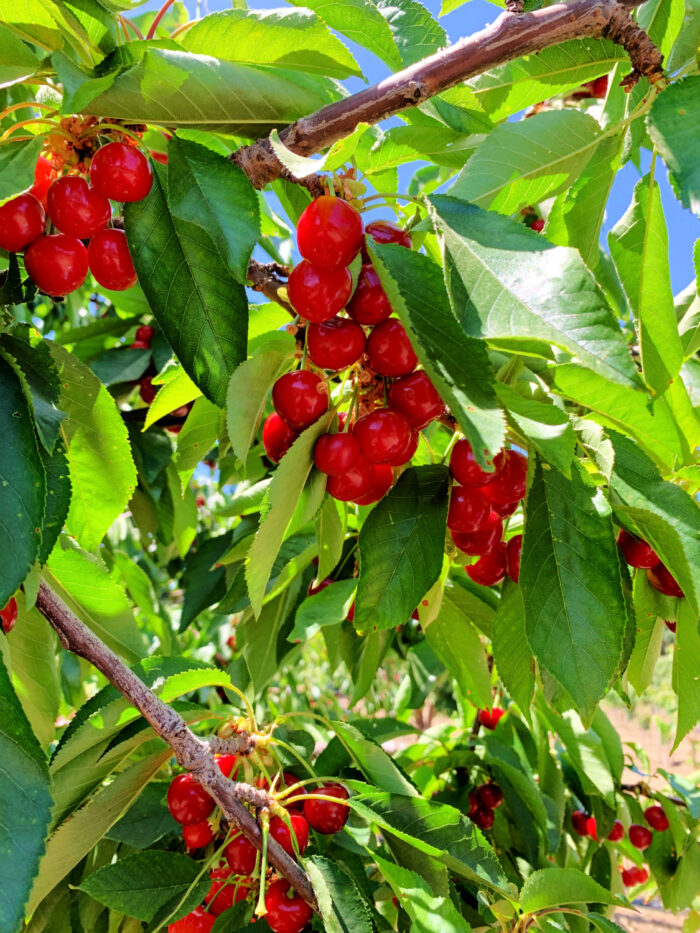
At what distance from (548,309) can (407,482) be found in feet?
1.29

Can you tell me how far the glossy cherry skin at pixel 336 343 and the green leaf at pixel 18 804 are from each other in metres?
0.43

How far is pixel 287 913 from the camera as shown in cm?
100

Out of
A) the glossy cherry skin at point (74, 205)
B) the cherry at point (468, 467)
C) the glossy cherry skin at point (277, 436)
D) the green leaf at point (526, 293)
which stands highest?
the glossy cherry skin at point (74, 205)

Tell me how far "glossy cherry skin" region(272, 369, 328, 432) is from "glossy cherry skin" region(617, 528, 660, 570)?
17.0 inches

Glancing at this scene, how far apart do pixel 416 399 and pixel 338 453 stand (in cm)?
10

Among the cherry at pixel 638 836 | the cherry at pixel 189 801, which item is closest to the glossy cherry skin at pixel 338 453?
the cherry at pixel 189 801

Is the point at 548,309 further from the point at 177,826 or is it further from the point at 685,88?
the point at 177,826

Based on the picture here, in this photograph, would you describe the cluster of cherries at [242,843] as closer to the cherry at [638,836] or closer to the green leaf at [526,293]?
the green leaf at [526,293]

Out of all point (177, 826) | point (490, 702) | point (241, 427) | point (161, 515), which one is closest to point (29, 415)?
point (241, 427)

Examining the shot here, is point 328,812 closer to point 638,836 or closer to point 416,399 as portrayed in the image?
point 416,399

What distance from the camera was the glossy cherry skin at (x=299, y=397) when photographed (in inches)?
34.8

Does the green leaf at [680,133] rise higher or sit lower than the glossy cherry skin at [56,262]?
lower

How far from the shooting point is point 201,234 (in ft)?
2.69

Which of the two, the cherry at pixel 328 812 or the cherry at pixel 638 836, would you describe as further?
the cherry at pixel 638 836
